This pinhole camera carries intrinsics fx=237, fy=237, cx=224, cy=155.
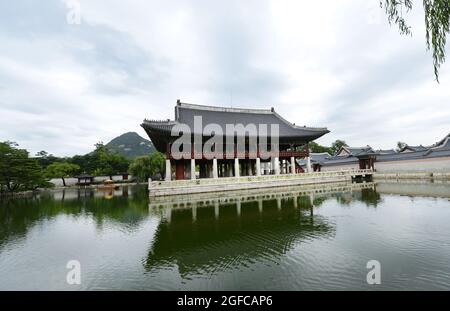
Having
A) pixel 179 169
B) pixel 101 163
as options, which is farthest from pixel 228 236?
pixel 101 163

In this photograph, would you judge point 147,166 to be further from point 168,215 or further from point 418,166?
point 418,166

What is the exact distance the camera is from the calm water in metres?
5.63

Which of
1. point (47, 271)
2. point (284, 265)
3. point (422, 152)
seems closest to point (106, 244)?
point (47, 271)

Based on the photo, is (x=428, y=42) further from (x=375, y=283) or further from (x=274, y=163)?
(x=274, y=163)

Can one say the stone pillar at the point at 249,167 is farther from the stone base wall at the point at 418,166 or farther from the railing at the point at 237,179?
the stone base wall at the point at 418,166

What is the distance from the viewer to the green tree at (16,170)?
32.8 metres

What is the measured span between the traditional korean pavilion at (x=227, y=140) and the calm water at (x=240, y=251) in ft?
48.1

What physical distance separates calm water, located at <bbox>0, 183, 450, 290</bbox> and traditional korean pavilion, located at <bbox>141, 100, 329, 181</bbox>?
14662mm

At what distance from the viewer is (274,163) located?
32.9 m

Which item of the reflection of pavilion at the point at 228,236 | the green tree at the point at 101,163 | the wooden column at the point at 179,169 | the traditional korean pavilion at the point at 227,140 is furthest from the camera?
the green tree at the point at 101,163

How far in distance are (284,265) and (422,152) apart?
43.6m

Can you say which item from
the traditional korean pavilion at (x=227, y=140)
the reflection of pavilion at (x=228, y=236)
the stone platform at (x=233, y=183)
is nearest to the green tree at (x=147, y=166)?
the traditional korean pavilion at (x=227, y=140)

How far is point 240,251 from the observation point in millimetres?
7559

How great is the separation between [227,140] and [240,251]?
2280 cm
